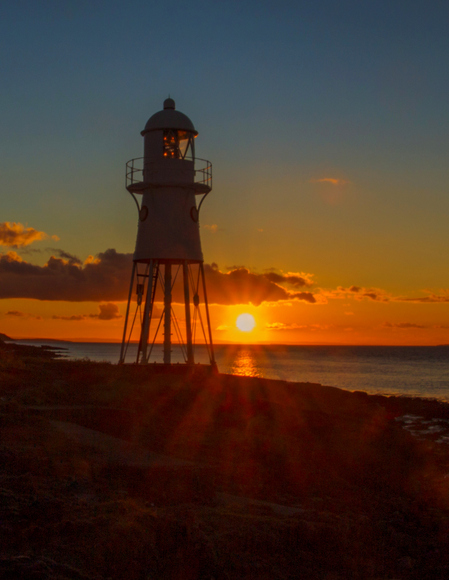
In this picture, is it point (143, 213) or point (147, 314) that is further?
point (143, 213)

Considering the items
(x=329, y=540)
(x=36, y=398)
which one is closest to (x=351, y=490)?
(x=329, y=540)

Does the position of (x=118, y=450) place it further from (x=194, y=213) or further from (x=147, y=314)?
(x=194, y=213)

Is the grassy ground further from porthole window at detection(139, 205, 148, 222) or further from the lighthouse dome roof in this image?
the lighthouse dome roof

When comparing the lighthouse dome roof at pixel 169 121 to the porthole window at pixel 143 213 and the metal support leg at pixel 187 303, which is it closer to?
the porthole window at pixel 143 213

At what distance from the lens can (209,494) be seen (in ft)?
37.8

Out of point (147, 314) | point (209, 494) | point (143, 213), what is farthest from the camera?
point (143, 213)

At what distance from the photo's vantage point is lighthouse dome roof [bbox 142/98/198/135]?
3078cm

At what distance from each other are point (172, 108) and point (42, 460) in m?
23.7

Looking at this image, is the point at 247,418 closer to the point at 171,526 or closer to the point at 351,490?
the point at 351,490

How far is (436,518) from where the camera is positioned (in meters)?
12.2

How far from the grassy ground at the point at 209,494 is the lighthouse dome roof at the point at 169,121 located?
14022 mm

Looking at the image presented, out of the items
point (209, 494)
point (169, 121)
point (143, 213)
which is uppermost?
point (169, 121)

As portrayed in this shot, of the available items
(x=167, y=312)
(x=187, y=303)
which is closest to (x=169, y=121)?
(x=187, y=303)

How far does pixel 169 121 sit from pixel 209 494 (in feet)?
74.9
